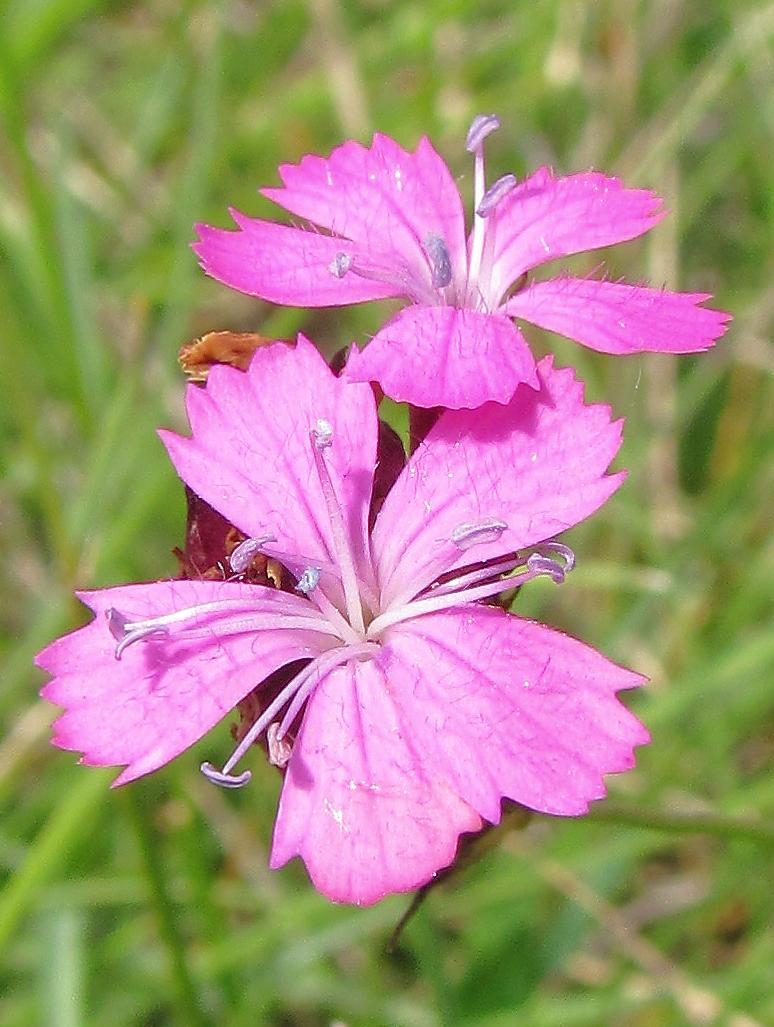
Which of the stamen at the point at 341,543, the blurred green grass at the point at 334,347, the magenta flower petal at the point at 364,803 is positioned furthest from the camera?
the blurred green grass at the point at 334,347

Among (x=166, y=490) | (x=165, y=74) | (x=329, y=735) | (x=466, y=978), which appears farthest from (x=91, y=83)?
(x=329, y=735)

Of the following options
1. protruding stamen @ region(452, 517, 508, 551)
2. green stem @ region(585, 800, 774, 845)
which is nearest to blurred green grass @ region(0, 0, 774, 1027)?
green stem @ region(585, 800, 774, 845)

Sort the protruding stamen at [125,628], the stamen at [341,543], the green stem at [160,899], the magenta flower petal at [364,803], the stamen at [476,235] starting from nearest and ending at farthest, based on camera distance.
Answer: the magenta flower petal at [364,803] → the protruding stamen at [125,628] → the stamen at [341,543] → the stamen at [476,235] → the green stem at [160,899]

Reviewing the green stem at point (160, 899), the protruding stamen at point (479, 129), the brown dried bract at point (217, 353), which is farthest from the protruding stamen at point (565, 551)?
the green stem at point (160, 899)

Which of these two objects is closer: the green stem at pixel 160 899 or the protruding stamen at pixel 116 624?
the protruding stamen at pixel 116 624

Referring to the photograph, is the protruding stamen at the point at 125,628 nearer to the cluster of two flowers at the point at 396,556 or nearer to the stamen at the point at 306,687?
the cluster of two flowers at the point at 396,556

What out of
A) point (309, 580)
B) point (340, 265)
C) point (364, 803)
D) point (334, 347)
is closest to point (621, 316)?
point (340, 265)

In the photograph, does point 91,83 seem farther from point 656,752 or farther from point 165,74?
point 656,752

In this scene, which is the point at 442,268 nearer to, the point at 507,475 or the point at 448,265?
the point at 448,265
